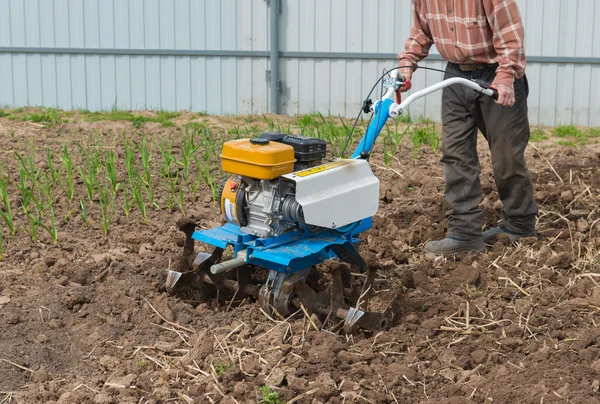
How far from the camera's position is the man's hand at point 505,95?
4.53m

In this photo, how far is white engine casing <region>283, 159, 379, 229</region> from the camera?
3.89 meters

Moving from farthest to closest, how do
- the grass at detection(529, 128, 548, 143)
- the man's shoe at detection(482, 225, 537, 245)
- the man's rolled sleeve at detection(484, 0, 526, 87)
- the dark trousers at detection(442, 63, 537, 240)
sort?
the grass at detection(529, 128, 548, 143)
the man's shoe at detection(482, 225, 537, 245)
the dark trousers at detection(442, 63, 537, 240)
the man's rolled sleeve at detection(484, 0, 526, 87)

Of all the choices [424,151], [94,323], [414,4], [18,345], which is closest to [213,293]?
[94,323]

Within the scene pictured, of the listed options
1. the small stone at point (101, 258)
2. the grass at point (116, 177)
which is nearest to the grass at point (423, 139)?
the grass at point (116, 177)

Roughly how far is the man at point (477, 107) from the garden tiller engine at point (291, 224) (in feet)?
2.50

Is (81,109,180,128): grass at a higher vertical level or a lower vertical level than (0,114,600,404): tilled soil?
higher

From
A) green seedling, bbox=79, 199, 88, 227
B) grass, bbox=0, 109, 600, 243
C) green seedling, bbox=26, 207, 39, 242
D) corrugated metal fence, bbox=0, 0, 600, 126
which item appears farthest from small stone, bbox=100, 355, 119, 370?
corrugated metal fence, bbox=0, 0, 600, 126

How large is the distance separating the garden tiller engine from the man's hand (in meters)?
0.57

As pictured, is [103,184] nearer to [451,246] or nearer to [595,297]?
[451,246]

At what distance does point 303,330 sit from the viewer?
393 centimetres

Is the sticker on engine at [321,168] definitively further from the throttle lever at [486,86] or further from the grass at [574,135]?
the grass at [574,135]

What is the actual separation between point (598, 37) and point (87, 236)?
6.05 m

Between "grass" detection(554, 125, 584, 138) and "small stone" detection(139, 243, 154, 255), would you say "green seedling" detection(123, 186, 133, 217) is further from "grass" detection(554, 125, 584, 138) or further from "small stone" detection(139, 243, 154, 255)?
"grass" detection(554, 125, 584, 138)

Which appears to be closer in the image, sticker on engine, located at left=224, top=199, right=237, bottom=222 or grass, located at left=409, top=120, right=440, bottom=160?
sticker on engine, located at left=224, top=199, right=237, bottom=222
